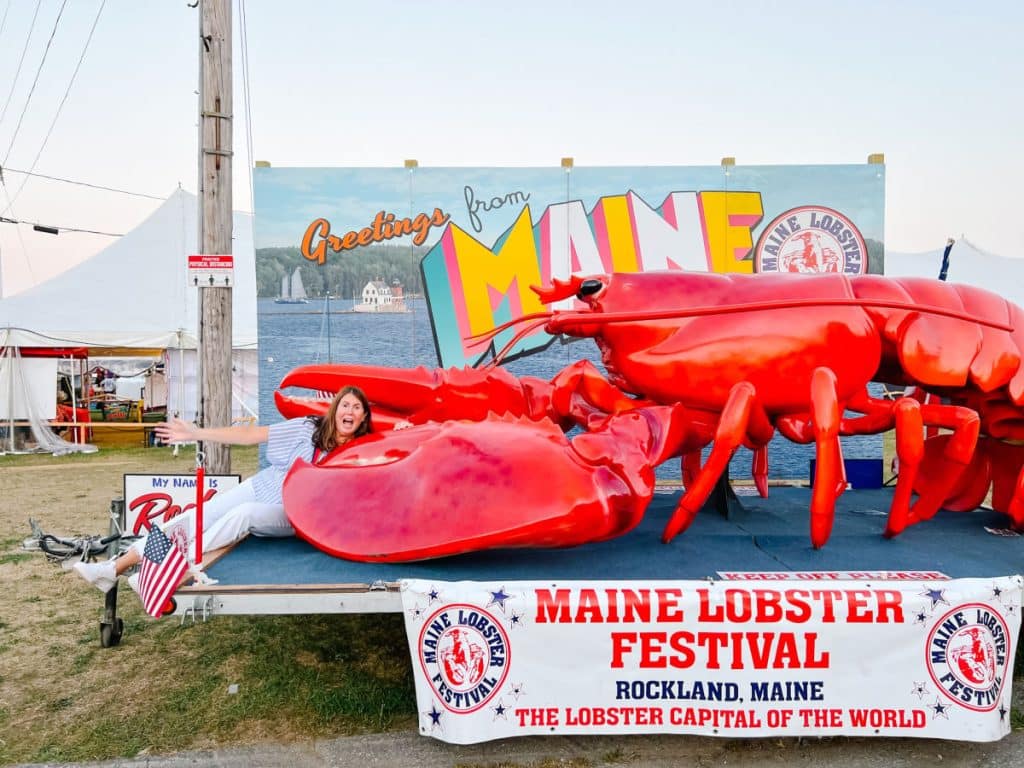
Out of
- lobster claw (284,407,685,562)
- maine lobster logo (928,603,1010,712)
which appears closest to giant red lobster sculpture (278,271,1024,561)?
lobster claw (284,407,685,562)

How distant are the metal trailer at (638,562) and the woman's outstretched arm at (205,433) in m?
0.53

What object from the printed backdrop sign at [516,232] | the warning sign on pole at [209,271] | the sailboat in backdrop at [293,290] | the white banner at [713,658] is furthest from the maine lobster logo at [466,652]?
the sailboat in backdrop at [293,290]

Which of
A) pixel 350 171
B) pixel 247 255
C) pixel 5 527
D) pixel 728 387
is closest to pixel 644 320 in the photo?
pixel 728 387

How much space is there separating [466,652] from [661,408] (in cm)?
140

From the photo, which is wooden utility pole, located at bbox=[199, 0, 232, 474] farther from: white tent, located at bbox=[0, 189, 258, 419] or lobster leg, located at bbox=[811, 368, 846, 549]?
white tent, located at bbox=[0, 189, 258, 419]

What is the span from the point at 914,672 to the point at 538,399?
2.17 meters

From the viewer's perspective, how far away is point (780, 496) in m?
5.31

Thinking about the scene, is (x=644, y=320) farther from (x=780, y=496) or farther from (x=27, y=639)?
(x=27, y=639)

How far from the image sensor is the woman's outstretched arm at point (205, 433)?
3.60 metres

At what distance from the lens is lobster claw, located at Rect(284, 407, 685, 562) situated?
2.90 metres

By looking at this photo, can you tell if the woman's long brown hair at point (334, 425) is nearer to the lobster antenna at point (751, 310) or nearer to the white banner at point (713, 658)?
the lobster antenna at point (751, 310)

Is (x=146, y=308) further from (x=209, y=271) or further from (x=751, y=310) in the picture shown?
(x=751, y=310)

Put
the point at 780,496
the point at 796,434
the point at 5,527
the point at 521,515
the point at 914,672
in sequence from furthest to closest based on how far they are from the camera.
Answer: the point at 5,527, the point at 780,496, the point at 796,434, the point at 521,515, the point at 914,672

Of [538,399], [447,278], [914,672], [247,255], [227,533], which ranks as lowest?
[914,672]
